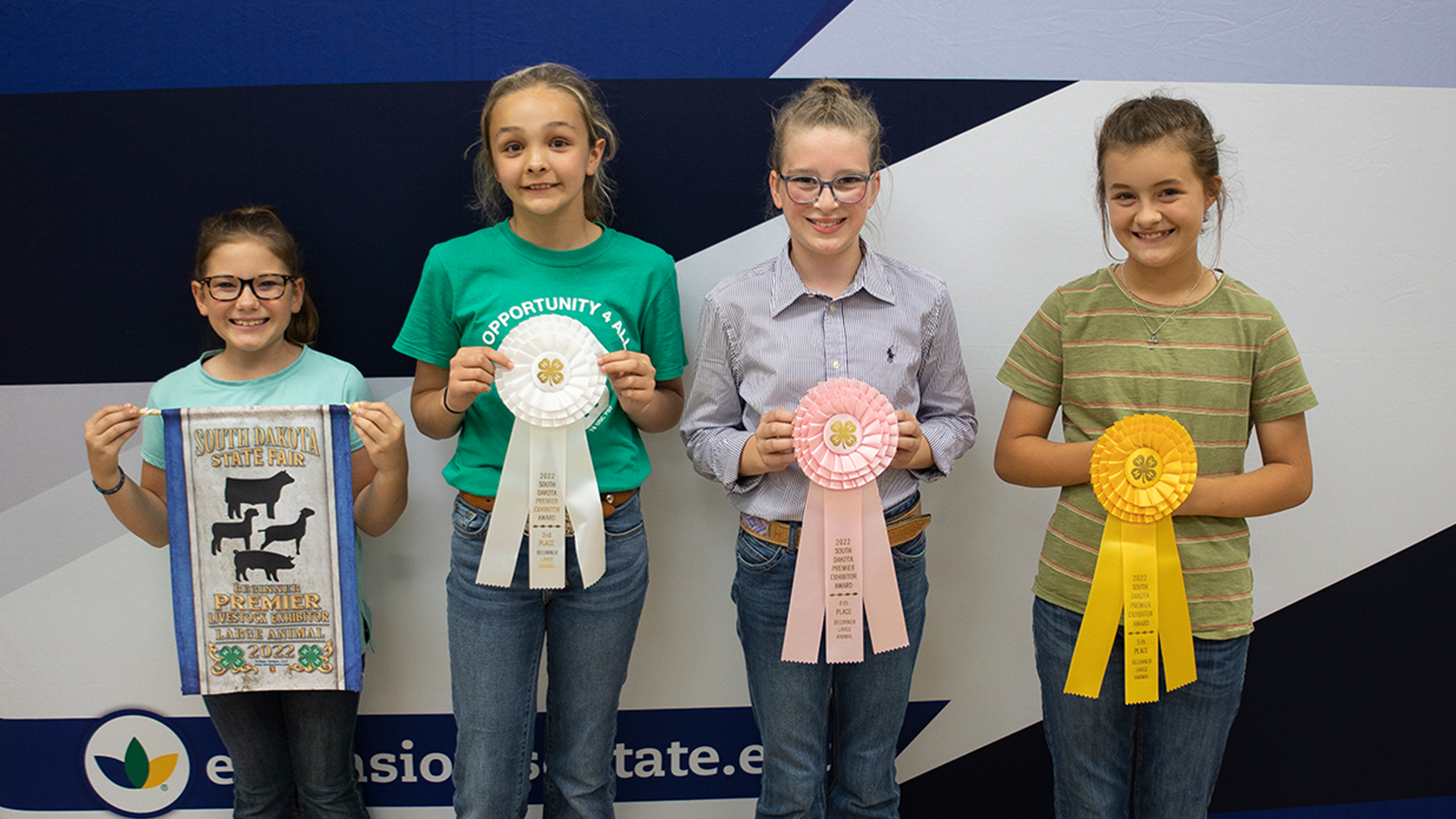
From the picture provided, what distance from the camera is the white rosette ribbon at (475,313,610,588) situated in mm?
1429

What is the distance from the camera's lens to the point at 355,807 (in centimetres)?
174

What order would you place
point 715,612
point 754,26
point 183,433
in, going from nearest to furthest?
point 183,433 < point 754,26 < point 715,612

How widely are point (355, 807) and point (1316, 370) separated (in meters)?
2.21

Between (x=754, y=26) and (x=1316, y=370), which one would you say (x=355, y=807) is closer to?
(x=754, y=26)

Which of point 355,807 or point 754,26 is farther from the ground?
point 754,26

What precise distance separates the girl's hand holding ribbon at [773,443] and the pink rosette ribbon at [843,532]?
1 cm

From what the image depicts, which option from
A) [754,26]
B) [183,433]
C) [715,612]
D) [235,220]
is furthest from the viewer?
[715,612]

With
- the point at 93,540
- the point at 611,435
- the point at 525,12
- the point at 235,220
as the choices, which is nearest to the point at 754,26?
the point at 525,12

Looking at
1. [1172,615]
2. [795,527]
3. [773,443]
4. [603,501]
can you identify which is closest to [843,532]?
[795,527]

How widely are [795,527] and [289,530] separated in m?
0.90

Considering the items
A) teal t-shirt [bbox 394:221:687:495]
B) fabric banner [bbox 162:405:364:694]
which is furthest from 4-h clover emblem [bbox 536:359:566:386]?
fabric banner [bbox 162:405:364:694]

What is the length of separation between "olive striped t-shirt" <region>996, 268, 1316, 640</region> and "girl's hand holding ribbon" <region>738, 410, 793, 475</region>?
1.58 ft

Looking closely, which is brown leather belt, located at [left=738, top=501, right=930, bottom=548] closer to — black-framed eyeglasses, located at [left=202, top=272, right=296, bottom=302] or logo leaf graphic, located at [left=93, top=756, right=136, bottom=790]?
black-framed eyeglasses, located at [left=202, top=272, right=296, bottom=302]

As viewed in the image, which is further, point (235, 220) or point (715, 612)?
point (715, 612)
